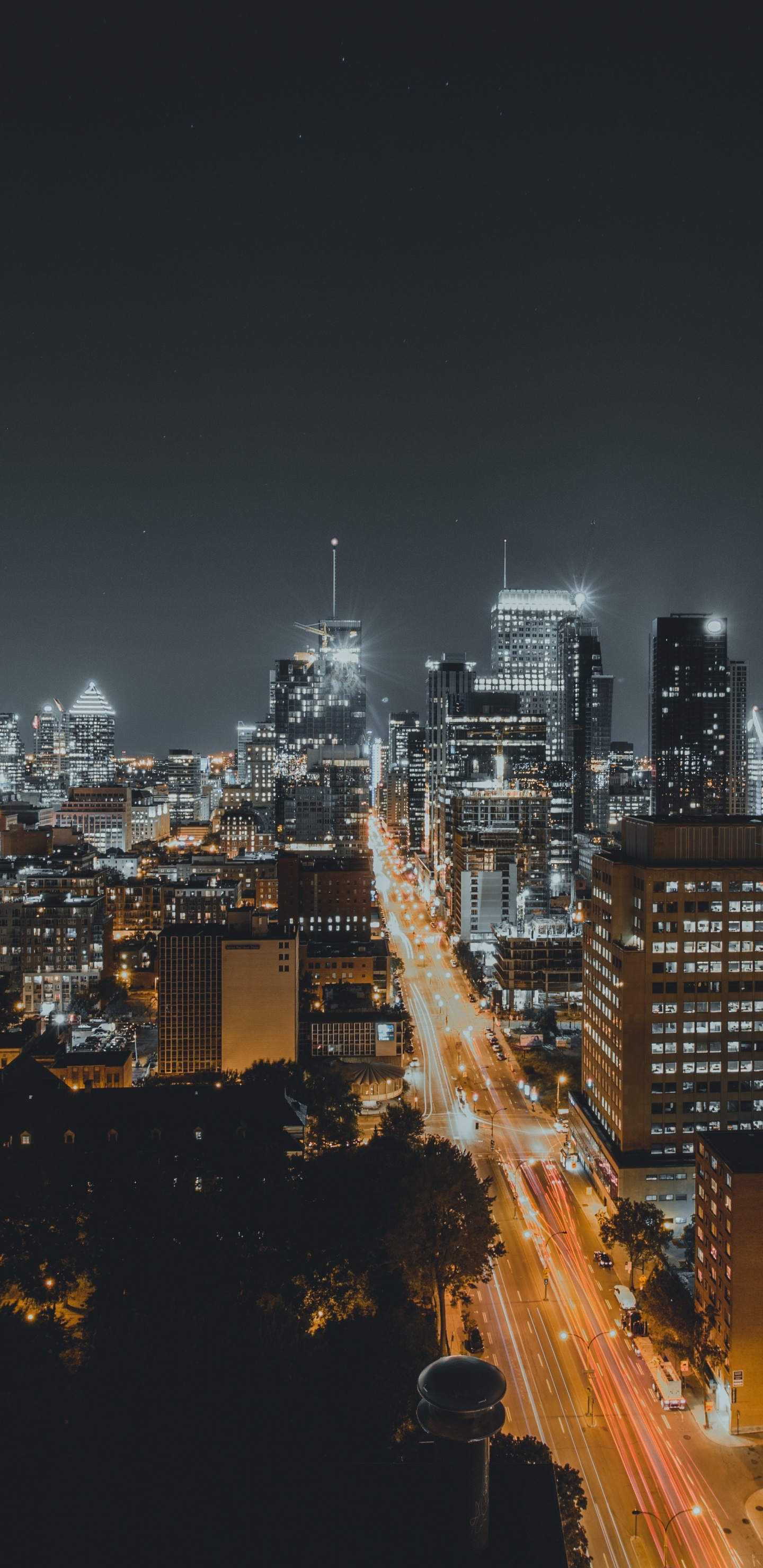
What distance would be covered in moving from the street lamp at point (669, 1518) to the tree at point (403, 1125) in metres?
14.6

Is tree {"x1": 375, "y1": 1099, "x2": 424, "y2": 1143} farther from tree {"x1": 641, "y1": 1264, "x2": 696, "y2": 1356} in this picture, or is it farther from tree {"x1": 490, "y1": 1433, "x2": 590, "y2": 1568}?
tree {"x1": 490, "y1": 1433, "x2": 590, "y2": 1568}

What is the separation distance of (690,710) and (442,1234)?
127 meters

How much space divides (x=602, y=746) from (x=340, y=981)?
→ 4816 inches

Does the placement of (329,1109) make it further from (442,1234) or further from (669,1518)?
(669,1518)

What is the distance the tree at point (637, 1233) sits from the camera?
2919cm

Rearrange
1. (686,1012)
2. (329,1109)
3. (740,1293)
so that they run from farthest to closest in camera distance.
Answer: (329,1109) → (686,1012) → (740,1293)

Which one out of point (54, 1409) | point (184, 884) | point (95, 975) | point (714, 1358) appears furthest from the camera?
point (184, 884)

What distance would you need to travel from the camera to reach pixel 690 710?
143250 millimetres

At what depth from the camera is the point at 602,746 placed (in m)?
172

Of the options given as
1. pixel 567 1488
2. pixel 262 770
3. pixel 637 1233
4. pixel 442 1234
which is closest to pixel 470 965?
pixel 637 1233

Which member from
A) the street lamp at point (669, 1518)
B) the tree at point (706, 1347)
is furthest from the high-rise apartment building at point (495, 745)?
the street lamp at point (669, 1518)

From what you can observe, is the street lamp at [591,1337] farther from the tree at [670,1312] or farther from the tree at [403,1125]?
the tree at [403,1125]

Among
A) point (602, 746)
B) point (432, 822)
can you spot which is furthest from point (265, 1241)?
point (602, 746)

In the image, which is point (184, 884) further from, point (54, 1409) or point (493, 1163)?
point (54, 1409)
